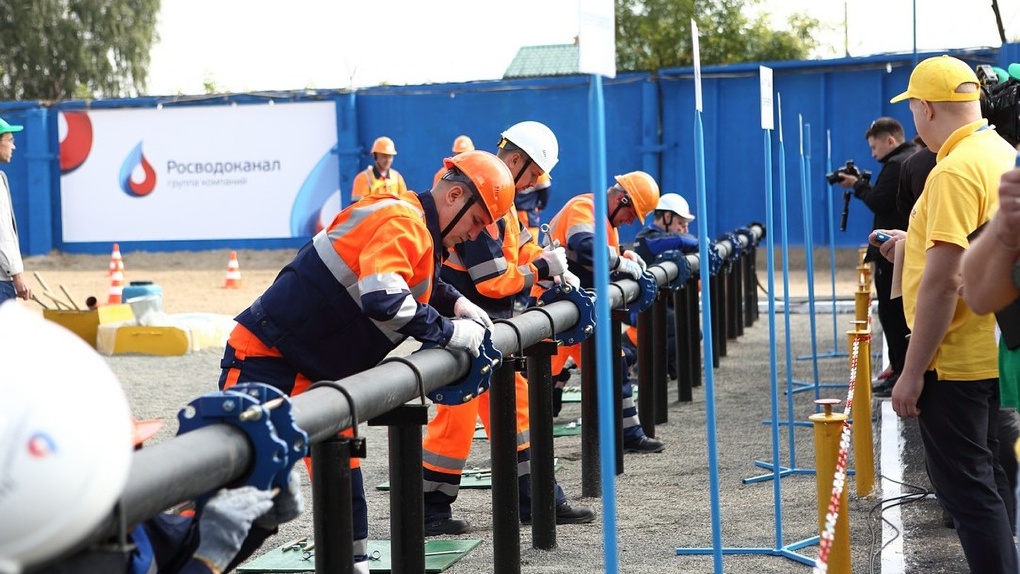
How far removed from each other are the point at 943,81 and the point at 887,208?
4784mm

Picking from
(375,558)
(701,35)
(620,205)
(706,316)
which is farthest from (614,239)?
(701,35)

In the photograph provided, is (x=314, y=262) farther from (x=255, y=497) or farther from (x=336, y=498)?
(x=255, y=497)

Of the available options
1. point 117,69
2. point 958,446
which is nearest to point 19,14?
point 117,69

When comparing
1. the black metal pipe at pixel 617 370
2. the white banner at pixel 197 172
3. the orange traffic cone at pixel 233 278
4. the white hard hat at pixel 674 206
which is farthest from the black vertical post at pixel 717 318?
the white banner at pixel 197 172

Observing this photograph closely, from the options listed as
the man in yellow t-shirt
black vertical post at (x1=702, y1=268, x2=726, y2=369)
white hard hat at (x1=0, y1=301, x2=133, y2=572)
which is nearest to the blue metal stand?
the man in yellow t-shirt

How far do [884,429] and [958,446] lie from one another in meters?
4.13

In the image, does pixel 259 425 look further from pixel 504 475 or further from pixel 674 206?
pixel 674 206

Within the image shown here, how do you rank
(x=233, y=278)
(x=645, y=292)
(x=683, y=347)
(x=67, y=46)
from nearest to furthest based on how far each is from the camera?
1. (x=645, y=292)
2. (x=683, y=347)
3. (x=233, y=278)
4. (x=67, y=46)

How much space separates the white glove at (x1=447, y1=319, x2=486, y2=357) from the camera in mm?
4500

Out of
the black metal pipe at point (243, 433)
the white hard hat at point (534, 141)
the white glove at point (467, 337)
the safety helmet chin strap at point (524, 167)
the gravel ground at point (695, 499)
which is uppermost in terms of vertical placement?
the white hard hat at point (534, 141)

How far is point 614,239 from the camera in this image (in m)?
8.52

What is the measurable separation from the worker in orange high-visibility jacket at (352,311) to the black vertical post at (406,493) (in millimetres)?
149

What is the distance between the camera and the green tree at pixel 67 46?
49875mm

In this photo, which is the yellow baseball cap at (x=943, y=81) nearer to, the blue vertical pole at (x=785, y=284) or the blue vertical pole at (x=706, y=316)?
the blue vertical pole at (x=706, y=316)
